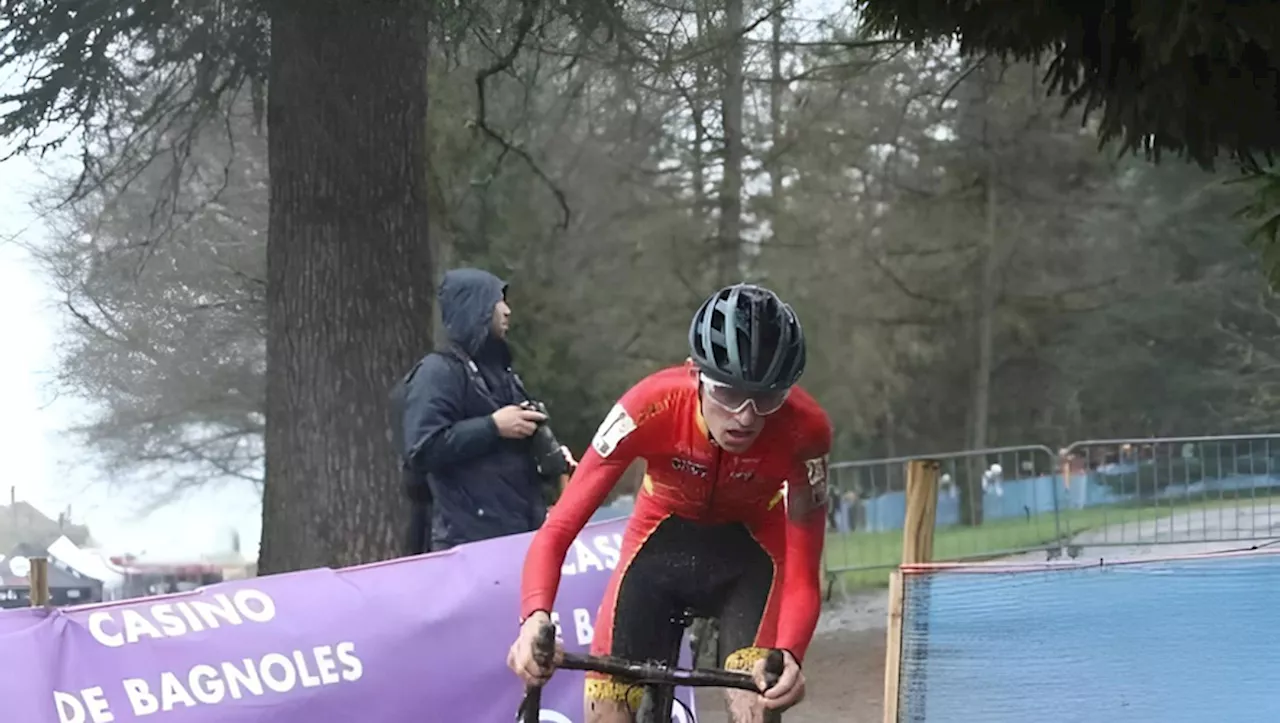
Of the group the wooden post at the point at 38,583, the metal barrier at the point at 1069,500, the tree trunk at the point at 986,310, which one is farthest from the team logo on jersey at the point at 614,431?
the tree trunk at the point at 986,310

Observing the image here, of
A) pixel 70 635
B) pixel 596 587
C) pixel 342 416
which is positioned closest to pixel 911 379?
pixel 342 416

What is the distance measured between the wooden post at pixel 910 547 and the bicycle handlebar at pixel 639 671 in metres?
1.82

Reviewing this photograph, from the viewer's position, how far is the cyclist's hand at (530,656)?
2.72m

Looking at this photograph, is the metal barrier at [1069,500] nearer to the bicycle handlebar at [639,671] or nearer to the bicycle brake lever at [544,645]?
the bicycle handlebar at [639,671]

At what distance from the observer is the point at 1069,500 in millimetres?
12578

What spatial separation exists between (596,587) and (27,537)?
191 inches

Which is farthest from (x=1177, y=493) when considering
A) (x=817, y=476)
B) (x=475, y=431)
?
(x=817, y=476)

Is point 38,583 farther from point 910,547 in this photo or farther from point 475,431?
point 910,547

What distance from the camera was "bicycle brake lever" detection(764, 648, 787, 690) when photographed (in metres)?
2.74

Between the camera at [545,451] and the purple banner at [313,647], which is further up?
the camera at [545,451]

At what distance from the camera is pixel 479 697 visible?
15.6 feet

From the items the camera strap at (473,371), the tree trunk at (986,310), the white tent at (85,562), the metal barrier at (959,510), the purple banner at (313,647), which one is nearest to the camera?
the purple banner at (313,647)

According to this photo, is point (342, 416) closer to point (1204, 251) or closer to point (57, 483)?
point (57, 483)

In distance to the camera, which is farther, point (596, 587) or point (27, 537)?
point (27, 537)
